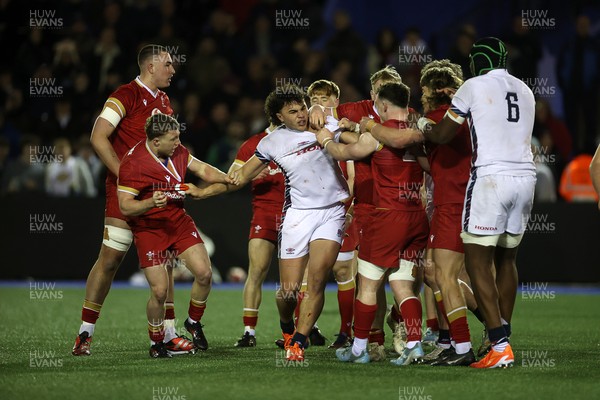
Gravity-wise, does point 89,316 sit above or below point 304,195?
below

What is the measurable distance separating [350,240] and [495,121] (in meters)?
2.31

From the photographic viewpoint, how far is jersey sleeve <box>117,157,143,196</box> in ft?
28.1

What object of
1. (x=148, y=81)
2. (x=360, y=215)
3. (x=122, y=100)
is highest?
(x=148, y=81)

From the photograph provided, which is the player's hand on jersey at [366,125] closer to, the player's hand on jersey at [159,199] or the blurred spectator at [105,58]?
the player's hand on jersey at [159,199]

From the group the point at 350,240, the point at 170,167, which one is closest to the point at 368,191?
the point at 350,240

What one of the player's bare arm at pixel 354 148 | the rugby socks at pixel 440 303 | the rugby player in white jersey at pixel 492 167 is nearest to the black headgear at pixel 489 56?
the rugby player in white jersey at pixel 492 167

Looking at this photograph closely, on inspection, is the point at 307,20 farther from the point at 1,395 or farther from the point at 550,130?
the point at 1,395

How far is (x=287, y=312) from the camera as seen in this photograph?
9.27 m

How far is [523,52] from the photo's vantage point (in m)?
17.0

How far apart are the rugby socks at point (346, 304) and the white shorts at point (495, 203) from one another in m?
1.80

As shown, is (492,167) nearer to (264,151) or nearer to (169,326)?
(264,151)

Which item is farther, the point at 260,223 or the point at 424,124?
the point at 260,223

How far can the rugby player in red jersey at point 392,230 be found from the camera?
8078mm

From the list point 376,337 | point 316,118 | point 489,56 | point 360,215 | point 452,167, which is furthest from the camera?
point 360,215
